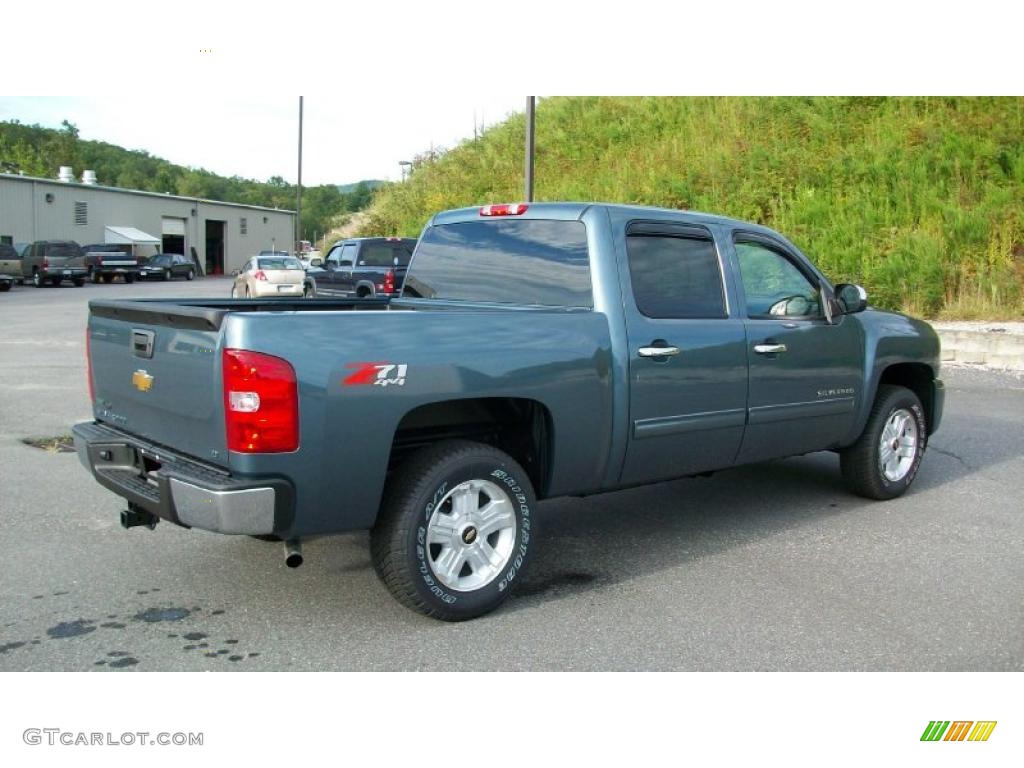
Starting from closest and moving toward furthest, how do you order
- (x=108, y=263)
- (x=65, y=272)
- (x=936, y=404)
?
1. (x=936, y=404)
2. (x=65, y=272)
3. (x=108, y=263)

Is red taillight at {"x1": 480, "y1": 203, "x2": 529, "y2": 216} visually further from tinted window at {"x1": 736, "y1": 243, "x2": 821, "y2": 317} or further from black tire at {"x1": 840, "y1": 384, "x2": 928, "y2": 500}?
black tire at {"x1": 840, "y1": 384, "x2": 928, "y2": 500}

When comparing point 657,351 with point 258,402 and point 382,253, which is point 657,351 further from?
point 382,253

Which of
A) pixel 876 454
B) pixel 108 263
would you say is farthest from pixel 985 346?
pixel 108 263

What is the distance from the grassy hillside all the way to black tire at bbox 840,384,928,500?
10732mm

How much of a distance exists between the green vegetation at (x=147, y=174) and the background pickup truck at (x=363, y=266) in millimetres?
66237

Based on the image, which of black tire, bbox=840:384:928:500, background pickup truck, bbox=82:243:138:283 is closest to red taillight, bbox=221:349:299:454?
black tire, bbox=840:384:928:500

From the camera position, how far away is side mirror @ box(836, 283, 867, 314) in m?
6.20

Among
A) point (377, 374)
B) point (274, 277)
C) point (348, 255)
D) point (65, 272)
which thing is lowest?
point (65, 272)

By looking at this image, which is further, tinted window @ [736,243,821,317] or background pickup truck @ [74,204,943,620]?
tinted window @ [736,243,821,317]

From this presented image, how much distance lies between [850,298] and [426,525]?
340 centimetres

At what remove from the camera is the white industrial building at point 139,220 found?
46594 millimetres

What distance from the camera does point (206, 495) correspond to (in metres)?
3.81

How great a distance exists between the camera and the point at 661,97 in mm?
30375

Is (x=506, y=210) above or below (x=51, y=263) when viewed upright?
above
